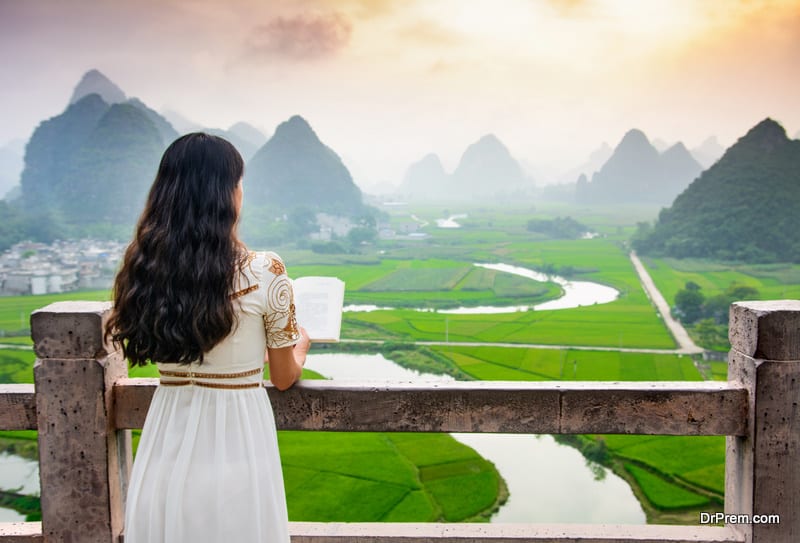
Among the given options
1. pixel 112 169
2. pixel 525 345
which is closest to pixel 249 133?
pixel 112 169

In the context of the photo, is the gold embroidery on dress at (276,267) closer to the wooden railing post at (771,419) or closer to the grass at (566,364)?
the wooden railing post at (771,419)

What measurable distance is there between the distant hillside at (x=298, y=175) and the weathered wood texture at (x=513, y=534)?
46266mm

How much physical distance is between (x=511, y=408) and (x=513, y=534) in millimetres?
409

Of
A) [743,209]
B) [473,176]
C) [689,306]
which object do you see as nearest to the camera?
→ [689,306]

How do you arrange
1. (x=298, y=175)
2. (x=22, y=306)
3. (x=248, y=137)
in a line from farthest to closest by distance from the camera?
(x=248, y=137) → (x=298, y=175) → (x=22, y=306)

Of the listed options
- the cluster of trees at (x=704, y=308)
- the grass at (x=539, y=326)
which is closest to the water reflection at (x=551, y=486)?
the grass at (x=539, y=326)

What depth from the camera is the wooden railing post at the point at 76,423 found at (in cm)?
183

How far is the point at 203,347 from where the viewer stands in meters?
1.40

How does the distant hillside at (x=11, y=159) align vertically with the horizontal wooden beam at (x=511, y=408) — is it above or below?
above

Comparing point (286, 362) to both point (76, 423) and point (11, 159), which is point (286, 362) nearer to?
point (76, 423)

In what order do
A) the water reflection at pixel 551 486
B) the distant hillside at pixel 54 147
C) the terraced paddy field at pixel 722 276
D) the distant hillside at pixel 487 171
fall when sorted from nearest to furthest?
the water reflection at pixel 551 486 < the terraced paddy field at pixel 722 276 < the distant hillside at pixel 54 147 < the distant hillside at pixel 487 171

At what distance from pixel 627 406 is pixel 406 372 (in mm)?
17841

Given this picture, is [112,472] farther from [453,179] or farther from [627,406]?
[453,179]

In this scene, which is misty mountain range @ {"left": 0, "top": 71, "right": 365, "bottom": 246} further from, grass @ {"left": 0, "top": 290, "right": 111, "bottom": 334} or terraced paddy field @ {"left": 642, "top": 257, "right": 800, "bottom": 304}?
terraced paddy field @ {"left": 642, "top": 257, "right": 800, "bottom": 304}
